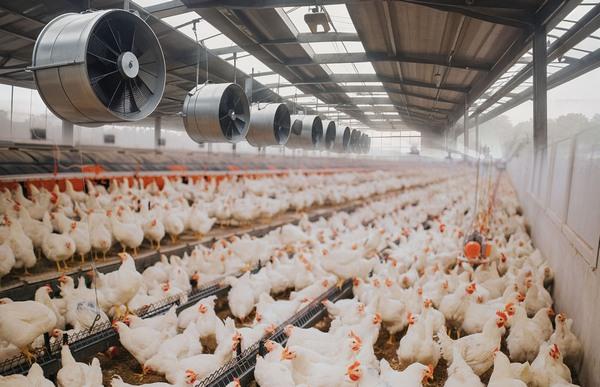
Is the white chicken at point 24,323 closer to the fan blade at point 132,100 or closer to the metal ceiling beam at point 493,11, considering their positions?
the fan blade at point 132,100

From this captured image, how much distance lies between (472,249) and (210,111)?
278cm

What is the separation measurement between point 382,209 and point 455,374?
688 centimetres

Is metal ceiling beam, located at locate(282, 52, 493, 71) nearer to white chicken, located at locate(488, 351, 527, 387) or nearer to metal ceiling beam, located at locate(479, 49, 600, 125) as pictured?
metal ceiling beam, located at locate(479, 49, 600, 125)

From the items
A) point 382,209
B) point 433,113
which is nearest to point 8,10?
point 382,209

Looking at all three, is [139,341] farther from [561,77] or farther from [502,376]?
[561,77]

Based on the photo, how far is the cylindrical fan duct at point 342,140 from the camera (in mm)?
8039

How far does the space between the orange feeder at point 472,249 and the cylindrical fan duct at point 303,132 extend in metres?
3.49

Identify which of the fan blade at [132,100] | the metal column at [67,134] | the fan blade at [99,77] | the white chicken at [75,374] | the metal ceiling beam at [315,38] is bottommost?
the white chicken at [75,374]

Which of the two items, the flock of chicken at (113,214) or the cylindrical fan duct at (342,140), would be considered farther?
the cylindrical fan duct at (342,140)

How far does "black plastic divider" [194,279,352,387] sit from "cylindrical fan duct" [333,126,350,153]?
479cm

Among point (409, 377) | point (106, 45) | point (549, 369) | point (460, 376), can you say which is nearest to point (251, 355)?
point (409, 377)

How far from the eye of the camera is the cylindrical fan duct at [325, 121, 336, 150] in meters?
7.32

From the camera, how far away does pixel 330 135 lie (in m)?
7.47

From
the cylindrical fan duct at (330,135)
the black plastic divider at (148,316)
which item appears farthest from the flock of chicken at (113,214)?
the cylindrical fan duct at (330,135)
